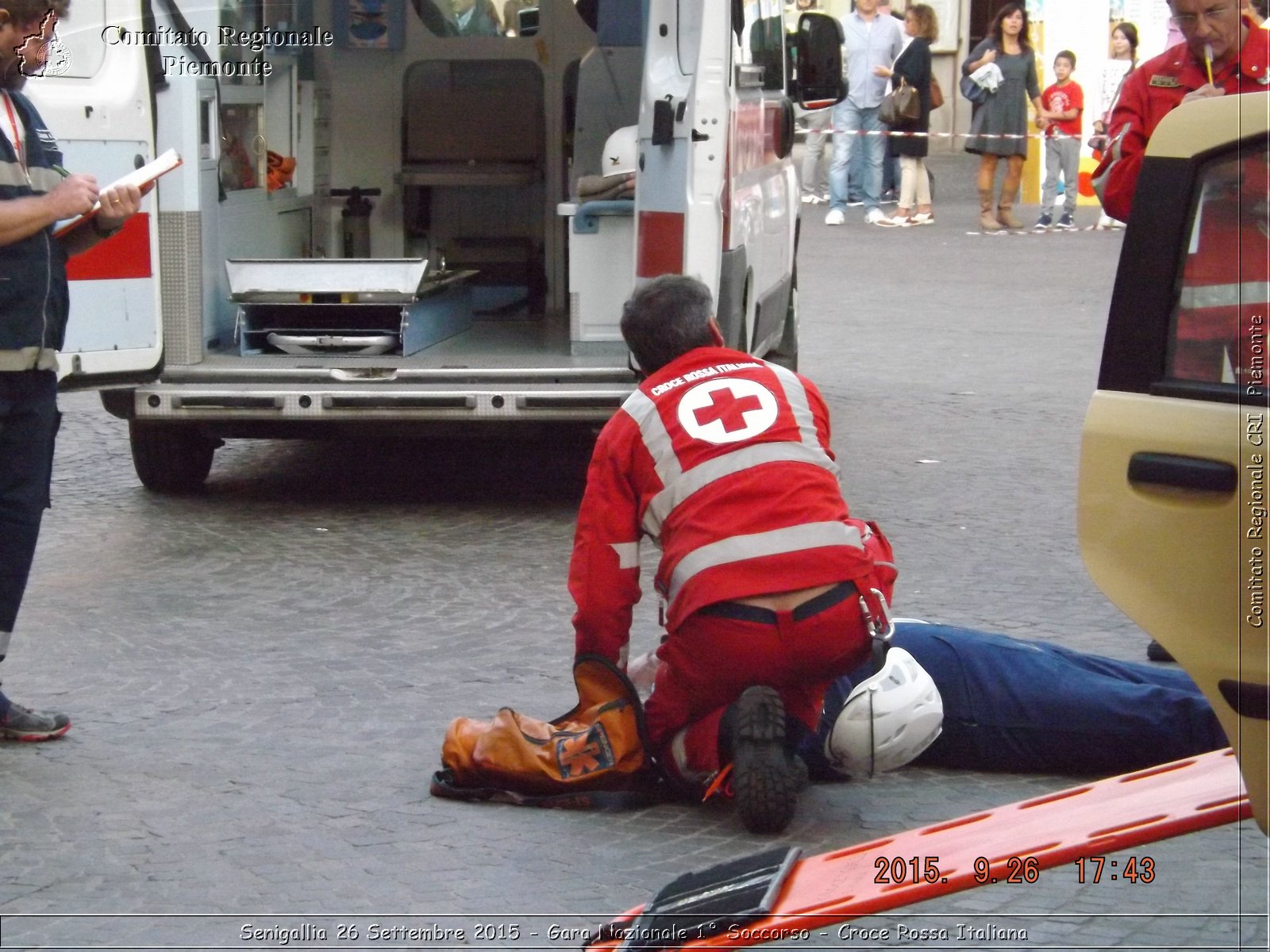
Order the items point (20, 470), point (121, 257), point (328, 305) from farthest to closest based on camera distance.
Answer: point (328, 305), point (121, 257), point (20, 470)

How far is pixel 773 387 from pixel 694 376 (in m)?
0.19

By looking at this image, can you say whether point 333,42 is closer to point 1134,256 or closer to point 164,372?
point 164,372

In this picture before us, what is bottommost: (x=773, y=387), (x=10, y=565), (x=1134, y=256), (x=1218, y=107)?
(x=10, y=565)

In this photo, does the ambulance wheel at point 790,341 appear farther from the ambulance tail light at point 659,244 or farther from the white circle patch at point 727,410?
the white circle patch at point 727,410

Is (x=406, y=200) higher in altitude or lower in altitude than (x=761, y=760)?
higher

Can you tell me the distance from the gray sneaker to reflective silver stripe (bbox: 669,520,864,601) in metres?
1.71

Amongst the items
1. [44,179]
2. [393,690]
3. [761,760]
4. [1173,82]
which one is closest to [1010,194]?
[1173,82]

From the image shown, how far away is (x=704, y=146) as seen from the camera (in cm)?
695

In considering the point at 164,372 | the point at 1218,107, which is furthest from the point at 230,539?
the point at 1218,107

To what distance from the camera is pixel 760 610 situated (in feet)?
13.4

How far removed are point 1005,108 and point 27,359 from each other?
49.9ft

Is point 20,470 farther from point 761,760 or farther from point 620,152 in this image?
point 620,152

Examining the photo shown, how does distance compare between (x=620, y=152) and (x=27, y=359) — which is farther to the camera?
(x=620, y=152)

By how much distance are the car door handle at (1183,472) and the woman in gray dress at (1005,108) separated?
16169 millimetres
